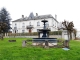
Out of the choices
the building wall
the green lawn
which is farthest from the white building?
the green lawn

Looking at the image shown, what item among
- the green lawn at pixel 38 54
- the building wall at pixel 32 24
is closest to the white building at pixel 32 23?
the building wall at pixel 32 24

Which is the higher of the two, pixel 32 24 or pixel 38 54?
pixel 32 24

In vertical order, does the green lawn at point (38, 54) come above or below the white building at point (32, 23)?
below

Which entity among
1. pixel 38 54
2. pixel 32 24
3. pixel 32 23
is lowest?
pixel 38 54

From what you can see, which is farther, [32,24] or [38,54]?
[32,24]

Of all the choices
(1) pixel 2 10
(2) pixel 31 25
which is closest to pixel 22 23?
(2) pixel 31 25

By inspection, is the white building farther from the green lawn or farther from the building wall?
the green lawn

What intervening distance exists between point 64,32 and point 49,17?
589 inches

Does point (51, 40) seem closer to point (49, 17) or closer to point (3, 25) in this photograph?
point (3, 25)

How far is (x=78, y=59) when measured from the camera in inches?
376

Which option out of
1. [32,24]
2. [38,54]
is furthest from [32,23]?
[38,54]

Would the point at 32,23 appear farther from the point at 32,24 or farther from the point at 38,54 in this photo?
the point at 38,54

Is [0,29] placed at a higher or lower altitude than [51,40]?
higher

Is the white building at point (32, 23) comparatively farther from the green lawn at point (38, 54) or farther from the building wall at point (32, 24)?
the green lawn at point (38, 54)
